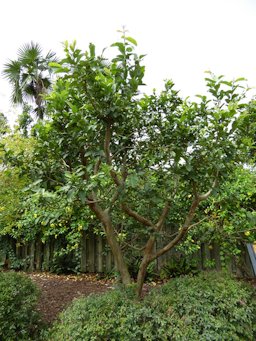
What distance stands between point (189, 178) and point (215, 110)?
666 millimetres

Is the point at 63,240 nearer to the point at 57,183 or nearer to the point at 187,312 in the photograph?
the point at 57,183

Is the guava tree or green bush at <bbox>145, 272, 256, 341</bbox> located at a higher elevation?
the guava tree

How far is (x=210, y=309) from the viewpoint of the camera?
2.35 m

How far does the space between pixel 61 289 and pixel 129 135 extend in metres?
3.33

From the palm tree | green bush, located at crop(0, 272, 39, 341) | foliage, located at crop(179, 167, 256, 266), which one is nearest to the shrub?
green bush, located at crop(0, 272, 39, 341)

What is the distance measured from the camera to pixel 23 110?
34.3 ft

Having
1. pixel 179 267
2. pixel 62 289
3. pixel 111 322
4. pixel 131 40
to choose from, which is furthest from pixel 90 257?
pixel 131 40

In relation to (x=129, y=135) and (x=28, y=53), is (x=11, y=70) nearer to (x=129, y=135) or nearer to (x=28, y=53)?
(x=28, y=53)

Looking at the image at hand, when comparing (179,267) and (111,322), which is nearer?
(111,322)

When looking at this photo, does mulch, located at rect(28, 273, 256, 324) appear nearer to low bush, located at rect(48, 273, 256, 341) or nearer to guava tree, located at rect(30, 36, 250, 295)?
low bush, located at rect(48, 273, 256, 341)

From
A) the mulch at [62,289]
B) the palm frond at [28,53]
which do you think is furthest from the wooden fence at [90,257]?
the palm frond at [28,53]

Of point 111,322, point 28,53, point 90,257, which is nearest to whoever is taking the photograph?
point 111,322

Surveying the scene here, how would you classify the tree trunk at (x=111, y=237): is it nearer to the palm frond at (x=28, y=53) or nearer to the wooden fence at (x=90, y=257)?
the wooden fence at (x=90, y=257)

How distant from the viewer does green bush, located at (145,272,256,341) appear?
223 centimetres
